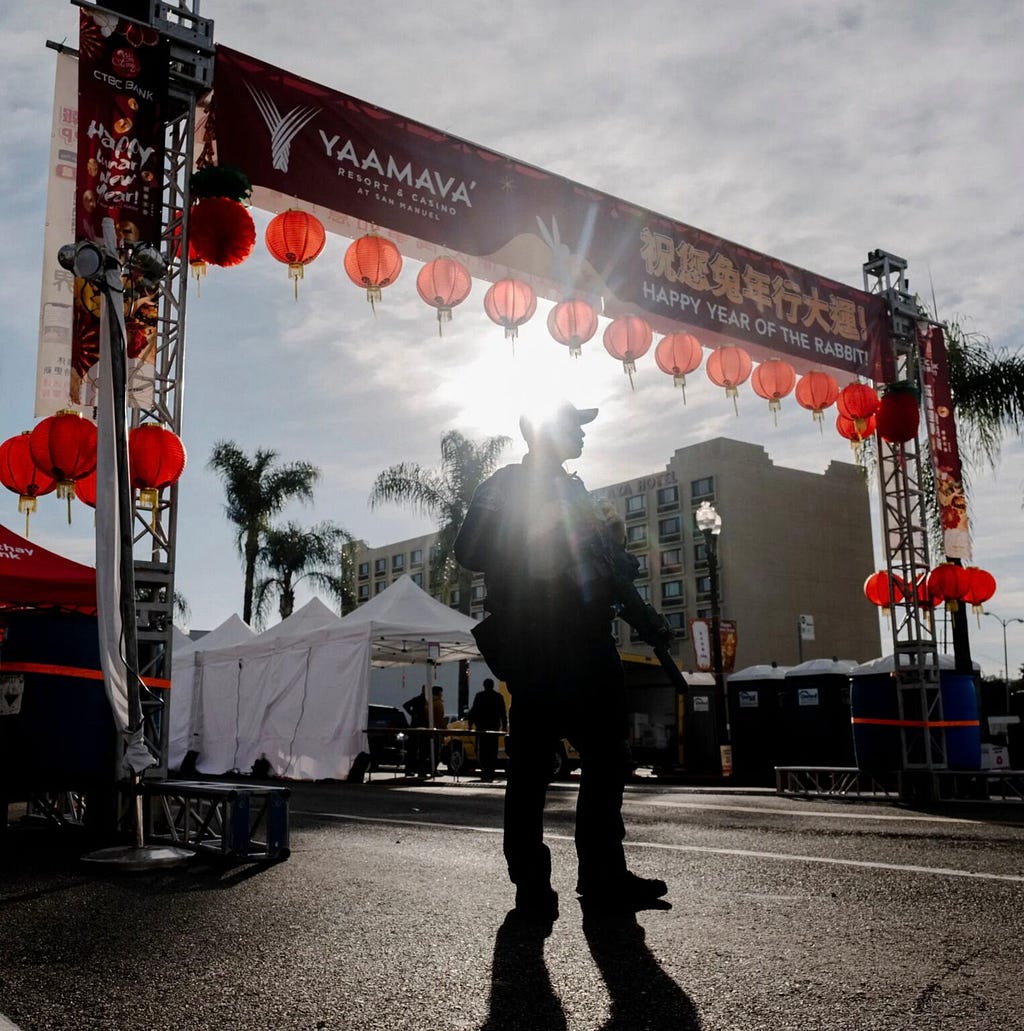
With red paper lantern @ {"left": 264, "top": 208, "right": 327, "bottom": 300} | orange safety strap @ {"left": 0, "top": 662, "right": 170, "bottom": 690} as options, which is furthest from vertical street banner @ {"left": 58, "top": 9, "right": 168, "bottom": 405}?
orange safety strap @ {"left": 0, "top": 662, "right": 170, "bottom": 690}

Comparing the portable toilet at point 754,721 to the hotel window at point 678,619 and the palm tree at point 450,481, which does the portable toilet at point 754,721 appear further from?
the hotel window at point 678,619

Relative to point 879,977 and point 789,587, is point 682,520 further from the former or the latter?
point 879,977

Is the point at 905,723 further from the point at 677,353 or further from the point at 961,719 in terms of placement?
the point at 677,353

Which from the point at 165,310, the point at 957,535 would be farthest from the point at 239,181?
the point at 957,535

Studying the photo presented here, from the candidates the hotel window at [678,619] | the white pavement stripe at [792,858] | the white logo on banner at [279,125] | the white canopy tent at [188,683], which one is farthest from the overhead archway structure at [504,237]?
the hotel window at [678,619]

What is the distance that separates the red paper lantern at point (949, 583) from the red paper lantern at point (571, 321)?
5.36 meters

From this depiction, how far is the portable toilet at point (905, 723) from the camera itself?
430 inches

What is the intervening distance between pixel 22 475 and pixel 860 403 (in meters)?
9.90

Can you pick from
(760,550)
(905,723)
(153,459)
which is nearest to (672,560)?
(760,550)

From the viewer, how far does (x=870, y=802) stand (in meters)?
9.91

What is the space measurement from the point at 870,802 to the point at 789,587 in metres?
63.8

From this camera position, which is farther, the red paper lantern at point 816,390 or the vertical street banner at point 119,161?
the red paper lantern at point 816,390

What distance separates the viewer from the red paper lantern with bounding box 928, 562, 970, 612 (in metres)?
12.5

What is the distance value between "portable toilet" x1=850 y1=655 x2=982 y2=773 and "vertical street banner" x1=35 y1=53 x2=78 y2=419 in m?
8.81
